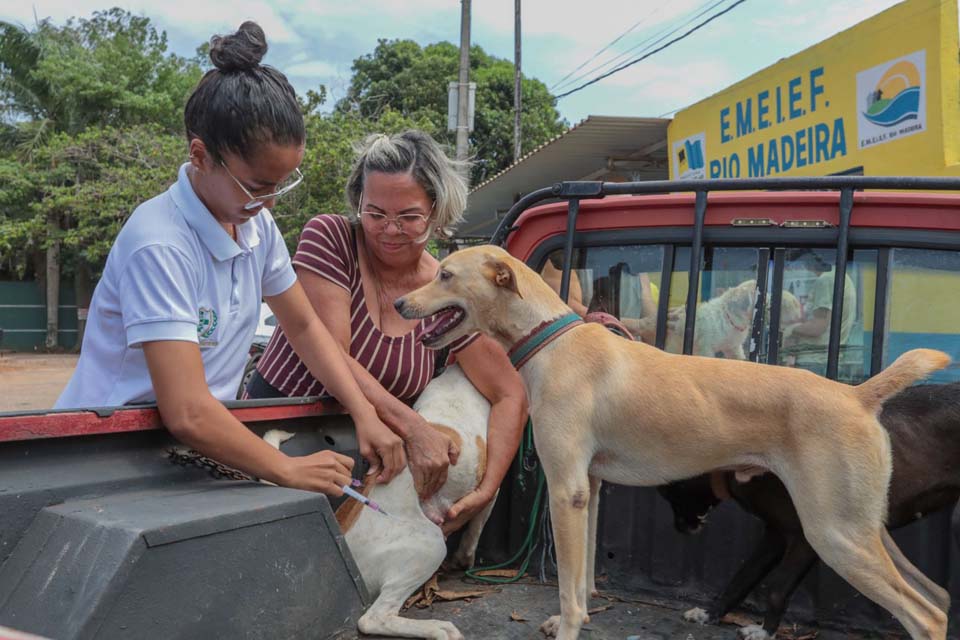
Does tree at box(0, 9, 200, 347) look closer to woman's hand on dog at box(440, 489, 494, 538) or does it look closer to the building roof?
the building roof

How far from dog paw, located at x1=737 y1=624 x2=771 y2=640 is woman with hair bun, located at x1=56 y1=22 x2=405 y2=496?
1.39 meters

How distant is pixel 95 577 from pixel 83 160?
2462cm

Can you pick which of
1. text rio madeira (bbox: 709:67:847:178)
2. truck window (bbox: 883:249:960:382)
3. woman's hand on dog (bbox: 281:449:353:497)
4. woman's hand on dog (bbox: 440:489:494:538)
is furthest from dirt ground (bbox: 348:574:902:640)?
text rio madeira (bbox: 709:67:847:178)

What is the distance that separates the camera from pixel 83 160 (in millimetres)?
23156

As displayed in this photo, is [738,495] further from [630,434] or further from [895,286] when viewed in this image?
[895,286]

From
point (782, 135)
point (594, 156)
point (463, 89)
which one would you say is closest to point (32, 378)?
point (463, 89)

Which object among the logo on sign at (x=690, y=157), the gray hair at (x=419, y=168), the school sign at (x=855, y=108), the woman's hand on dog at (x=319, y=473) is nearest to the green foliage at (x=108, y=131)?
the logo on sign at (x=690, y=157)

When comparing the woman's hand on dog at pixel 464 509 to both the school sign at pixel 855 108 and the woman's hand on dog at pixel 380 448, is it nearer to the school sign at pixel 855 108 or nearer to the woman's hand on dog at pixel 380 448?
the woman's hand on dog at pixel 380 448

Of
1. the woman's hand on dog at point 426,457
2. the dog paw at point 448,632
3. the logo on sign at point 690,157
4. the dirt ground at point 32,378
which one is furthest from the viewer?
the dirt ground at point 32,378

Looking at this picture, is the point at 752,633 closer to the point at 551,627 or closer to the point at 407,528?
the point at 551,627

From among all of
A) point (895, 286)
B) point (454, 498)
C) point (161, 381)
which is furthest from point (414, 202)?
point (895, 286)

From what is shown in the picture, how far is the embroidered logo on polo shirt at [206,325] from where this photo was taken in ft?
6.71

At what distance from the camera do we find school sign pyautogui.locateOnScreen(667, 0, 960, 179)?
6000 millimetres

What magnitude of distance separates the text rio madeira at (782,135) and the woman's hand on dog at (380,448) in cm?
571
